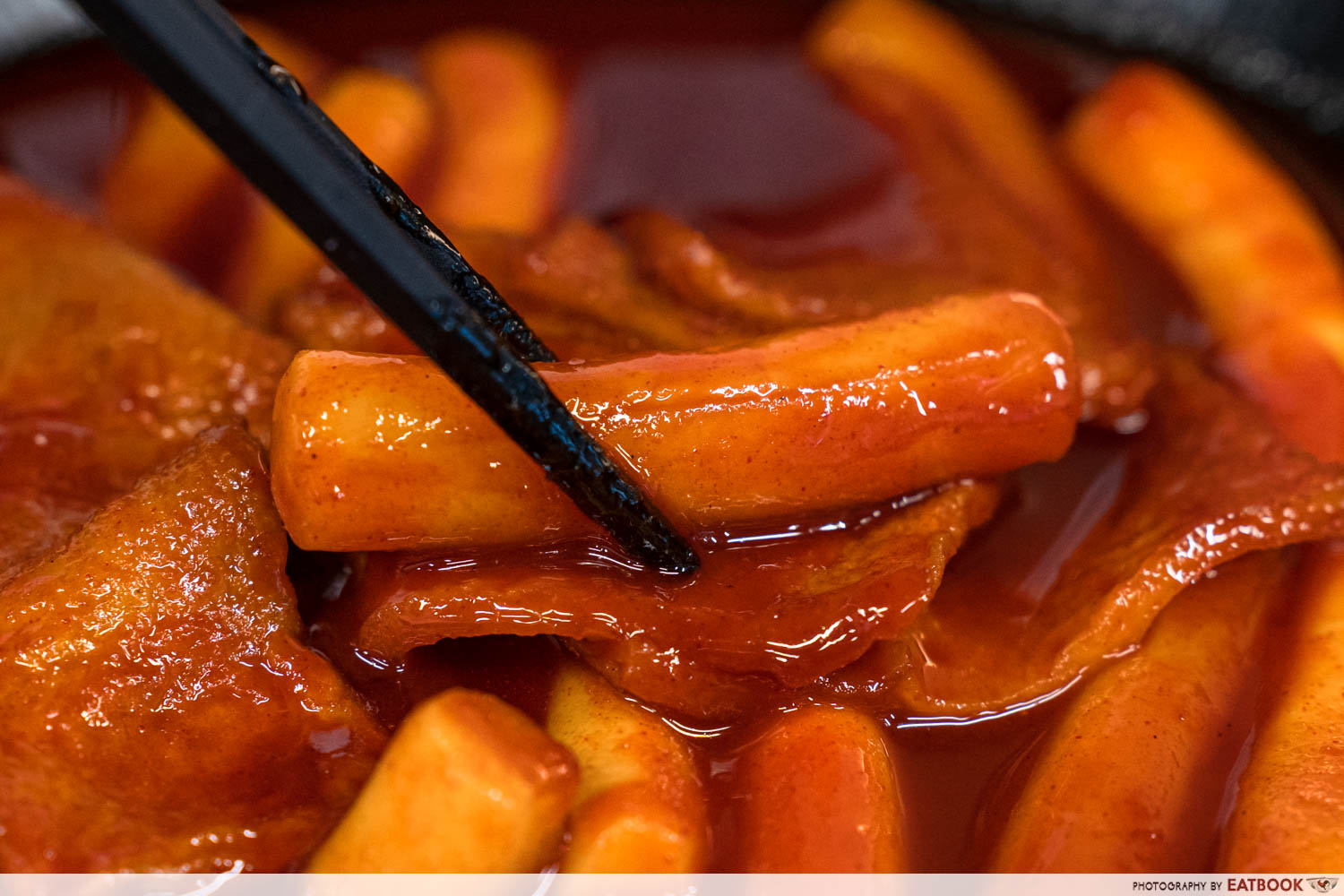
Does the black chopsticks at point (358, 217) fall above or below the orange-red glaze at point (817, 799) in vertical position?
above

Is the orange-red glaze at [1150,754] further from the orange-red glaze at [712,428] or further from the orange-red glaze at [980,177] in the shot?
the orange-red glaze at [980,177]

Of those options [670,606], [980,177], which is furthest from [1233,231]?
[670,606]

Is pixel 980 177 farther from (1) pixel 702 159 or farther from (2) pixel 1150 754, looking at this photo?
(2) pixel 1150 754

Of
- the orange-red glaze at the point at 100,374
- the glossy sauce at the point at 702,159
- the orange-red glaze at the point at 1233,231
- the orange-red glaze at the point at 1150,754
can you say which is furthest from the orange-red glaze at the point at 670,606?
the orange-red glaze at the point at 1233,231

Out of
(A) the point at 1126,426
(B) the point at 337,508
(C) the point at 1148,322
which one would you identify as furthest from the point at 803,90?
(B) the point at 337,508

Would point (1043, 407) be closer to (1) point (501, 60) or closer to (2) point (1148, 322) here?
(2) point (1148, 322)

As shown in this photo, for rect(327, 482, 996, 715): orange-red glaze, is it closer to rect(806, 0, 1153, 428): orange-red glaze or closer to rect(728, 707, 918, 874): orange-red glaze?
rect(728, 707, 918, 874): orange-red glaze
